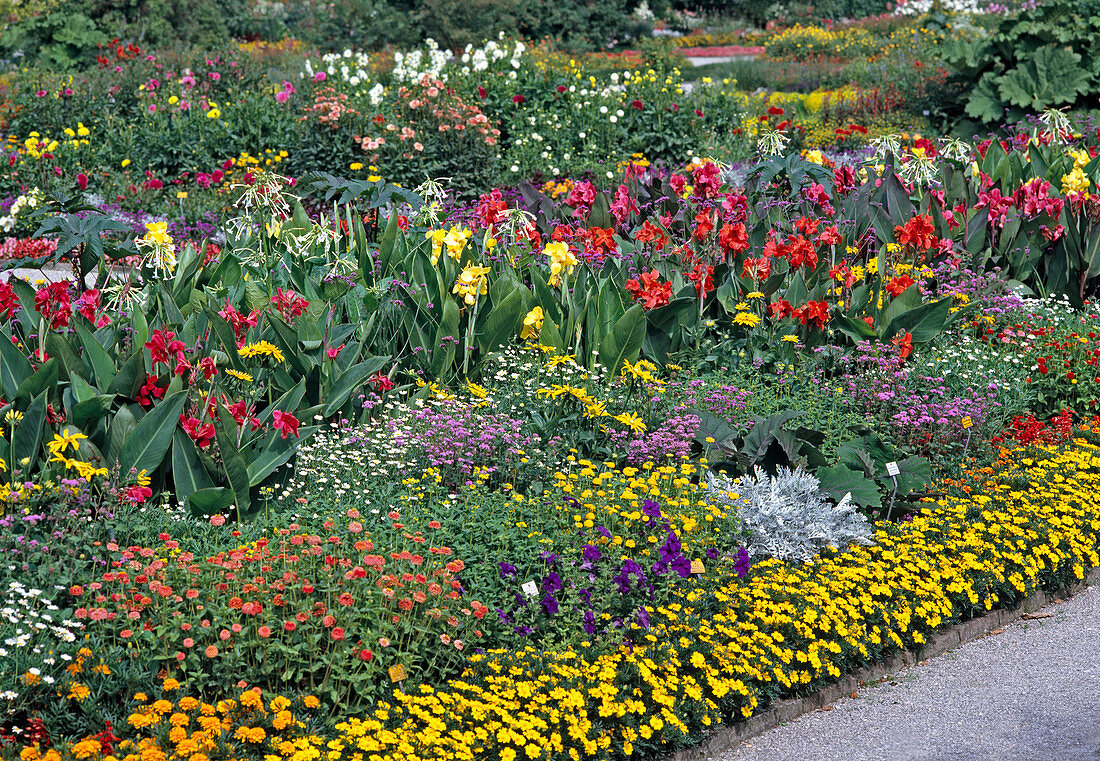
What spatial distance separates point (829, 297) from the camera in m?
6.12

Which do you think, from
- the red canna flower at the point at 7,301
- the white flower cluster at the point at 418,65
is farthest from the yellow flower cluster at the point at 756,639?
the white flower cluster at the point at 418,65

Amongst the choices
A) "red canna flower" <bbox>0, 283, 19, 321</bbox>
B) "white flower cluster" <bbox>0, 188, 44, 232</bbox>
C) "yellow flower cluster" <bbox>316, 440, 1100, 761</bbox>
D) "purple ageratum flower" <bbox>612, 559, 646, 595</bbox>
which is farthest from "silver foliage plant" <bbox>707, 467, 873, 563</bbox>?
"white flower cluster" <bbox>0, 188, 44, 232</bbox>

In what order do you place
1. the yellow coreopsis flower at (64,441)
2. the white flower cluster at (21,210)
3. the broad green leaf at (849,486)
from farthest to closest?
the white flower cluster at (21,210) < the broad green leaf at (849,486) < the yellow coreopsis flower at (64,441)

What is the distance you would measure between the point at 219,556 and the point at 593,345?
8.53 ft

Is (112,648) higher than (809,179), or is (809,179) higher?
(809,179)

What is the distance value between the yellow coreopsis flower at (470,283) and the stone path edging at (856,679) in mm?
2578

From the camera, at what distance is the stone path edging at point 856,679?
335 cm

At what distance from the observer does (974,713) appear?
141 inches

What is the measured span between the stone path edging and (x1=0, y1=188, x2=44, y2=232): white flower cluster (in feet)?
25.1

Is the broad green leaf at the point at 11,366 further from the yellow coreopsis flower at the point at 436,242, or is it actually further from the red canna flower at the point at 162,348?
the yellow coreopsis flower at the point at 436,242

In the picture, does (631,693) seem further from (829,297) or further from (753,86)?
(753,86)

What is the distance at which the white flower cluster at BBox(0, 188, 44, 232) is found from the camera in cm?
893

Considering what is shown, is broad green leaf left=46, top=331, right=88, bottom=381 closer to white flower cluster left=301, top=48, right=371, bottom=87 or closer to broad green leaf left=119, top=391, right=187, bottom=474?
broad green leaf left=119, top=391, right=187, bottom=474

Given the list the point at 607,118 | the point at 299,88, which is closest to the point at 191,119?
the point at 299,88
